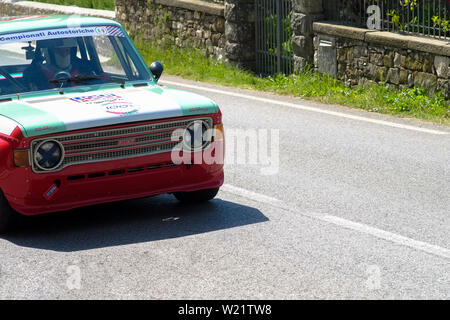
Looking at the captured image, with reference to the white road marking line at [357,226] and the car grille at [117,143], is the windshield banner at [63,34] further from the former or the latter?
the white road marking line at [357,226]

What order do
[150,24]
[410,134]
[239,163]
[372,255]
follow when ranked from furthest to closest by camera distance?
1. [150,24]
2. [410,134]
3. [239,163]
4. [372,255]

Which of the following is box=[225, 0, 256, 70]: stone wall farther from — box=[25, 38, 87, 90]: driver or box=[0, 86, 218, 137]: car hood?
box=[0, 86, 218, 137]: car hood

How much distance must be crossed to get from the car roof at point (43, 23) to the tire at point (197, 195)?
1906mm

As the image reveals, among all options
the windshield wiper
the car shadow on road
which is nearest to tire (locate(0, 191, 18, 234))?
the car shadow on road

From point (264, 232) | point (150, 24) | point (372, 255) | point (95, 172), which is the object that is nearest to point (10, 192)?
point (95, 172)

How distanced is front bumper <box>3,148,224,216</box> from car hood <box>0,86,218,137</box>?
12.8 inches

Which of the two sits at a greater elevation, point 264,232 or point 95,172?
point 95,172

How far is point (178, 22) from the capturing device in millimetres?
18438

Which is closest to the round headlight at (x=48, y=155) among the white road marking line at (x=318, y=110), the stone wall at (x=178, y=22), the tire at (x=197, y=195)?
the tire at (x=197, y=195)

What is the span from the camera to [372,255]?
20.7 ft

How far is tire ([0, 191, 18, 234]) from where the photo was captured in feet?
22.5

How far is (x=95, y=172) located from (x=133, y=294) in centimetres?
147

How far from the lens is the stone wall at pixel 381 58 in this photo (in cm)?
1255
